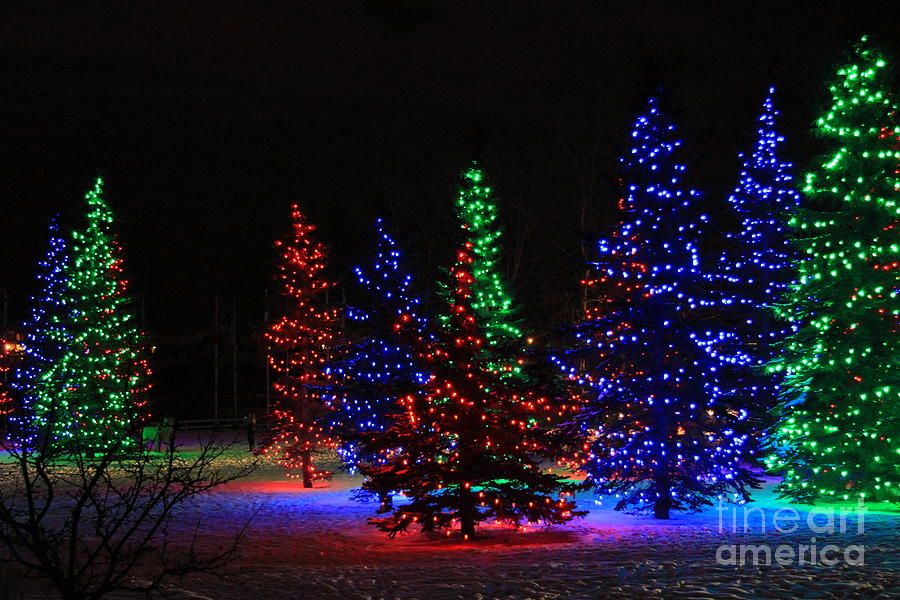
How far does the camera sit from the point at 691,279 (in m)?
18.4

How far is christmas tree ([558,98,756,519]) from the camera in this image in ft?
59.1

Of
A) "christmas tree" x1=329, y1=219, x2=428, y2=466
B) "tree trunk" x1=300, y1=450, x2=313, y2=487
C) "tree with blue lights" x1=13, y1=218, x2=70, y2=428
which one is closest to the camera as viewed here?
"christmas tree" x1=329, y1=219, x2=428, y2=466

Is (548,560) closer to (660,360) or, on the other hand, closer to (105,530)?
(660,360)

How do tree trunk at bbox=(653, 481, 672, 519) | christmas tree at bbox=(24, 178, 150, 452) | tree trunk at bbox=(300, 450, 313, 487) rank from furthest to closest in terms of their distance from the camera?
christmas tree at bbox=(24, 178, 150, 452) < tree trunk at bbox=(300, 450, 313, 487) < tree trunk at bbox=(653, 481, 672, 519)

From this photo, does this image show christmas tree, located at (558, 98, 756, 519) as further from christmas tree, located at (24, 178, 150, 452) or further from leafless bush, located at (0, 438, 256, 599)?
christmas tree, located at (24, 178, 150, 452)

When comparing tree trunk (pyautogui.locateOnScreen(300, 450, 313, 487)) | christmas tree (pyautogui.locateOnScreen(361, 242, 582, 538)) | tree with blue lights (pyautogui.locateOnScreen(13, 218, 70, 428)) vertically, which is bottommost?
tree trunk (pyautogui.locateOnScreen(300, 450, 313, 487))

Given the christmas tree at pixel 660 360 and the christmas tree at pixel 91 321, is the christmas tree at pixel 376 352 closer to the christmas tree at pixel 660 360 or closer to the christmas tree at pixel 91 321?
the christmas tree at pixel 660 360

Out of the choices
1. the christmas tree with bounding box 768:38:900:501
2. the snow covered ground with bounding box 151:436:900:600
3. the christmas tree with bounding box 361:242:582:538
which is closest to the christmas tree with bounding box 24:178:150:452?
the snow covered ground with bounding box 151:436:900:600

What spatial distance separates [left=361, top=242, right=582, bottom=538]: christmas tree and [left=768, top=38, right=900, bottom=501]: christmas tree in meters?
5.76

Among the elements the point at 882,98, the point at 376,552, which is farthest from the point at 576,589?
the point at 882,98

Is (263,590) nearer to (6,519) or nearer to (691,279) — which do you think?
(6,519)

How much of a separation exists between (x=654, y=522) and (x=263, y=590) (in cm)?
930

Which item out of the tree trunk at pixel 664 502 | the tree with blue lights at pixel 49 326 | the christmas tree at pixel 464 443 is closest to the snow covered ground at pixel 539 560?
the tree trunk at pixel 664 502

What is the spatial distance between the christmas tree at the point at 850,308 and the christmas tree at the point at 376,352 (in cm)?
981
